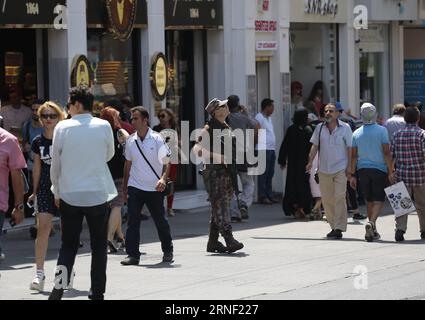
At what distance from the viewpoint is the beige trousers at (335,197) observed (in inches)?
675

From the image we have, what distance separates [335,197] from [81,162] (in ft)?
23.3

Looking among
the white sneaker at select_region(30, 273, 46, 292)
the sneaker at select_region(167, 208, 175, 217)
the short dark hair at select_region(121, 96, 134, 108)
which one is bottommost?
the sneaker at select_region(167, 208, 175, 217)

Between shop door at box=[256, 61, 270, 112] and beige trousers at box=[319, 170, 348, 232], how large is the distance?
7.79m

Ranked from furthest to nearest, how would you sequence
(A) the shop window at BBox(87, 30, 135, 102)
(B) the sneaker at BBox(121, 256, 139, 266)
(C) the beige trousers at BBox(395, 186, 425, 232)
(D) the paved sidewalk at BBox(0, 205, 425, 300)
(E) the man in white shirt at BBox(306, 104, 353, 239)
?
(A) the shop window at BBox(87, 30, 135, 102) < (E) the man in white shirt at BBox(306, 104, 353, 239) < (C) the beige trousers at BBox(395, 186, 425, 232) < (B) the sneaker at BBox(121, 256, 139, 266) < (D) the paved sidewalk at BBox(0, 205, 425, 300)

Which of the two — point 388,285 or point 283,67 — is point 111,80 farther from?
point 388,285

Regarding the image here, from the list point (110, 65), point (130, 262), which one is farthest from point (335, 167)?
point (110, 65)

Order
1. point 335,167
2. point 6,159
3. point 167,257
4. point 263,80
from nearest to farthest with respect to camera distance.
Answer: point 6,159, point 167,257, point 335,167, point 263,80

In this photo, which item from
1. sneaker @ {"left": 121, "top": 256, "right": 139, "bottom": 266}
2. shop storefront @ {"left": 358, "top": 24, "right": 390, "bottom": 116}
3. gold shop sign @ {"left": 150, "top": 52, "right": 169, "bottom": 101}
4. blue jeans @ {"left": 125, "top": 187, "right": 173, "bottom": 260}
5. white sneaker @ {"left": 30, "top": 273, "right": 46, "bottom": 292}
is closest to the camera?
white sneaker @ {"left": 30, "top": 273, "right": 46, "bottom": 292}

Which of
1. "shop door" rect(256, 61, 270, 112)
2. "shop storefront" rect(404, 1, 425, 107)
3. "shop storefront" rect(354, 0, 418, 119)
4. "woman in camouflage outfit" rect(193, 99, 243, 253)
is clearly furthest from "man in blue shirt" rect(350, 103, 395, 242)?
"shop storefront" rect(404, 1, 425, 107)

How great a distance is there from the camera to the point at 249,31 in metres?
23.9

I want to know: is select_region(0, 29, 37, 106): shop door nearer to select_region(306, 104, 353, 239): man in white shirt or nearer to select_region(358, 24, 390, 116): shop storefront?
select_region(306, 104, 353, 239): man in white shirt

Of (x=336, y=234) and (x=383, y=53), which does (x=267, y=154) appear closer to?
(x=336, y=234)

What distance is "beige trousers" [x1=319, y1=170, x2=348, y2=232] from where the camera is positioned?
56.3ft

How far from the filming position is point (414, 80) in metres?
33.2
